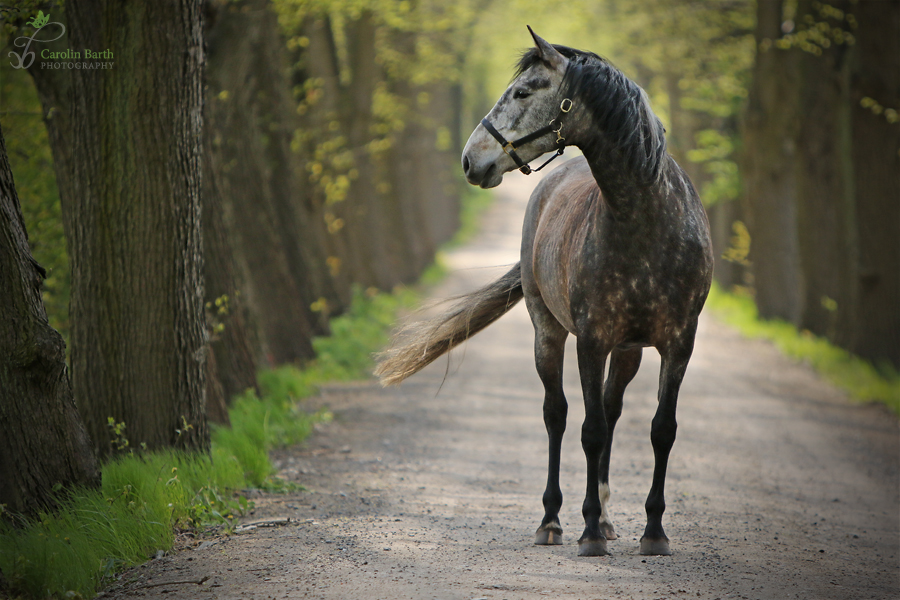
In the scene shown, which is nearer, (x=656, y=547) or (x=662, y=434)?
(x=656, y=547)

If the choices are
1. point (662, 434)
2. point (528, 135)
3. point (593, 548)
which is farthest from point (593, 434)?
point (528, 135)

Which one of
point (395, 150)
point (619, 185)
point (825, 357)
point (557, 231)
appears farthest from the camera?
point (395, 150)

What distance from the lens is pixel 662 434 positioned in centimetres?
497

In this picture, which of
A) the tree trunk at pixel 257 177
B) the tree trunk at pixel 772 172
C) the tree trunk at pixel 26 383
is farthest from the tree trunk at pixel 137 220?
the tree trunk at pixel 772 172

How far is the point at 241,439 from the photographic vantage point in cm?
699

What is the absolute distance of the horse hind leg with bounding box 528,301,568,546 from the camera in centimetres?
532

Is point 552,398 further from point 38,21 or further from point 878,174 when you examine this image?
point 878,174

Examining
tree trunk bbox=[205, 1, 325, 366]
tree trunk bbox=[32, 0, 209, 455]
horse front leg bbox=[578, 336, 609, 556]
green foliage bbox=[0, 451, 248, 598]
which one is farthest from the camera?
tree trunk bbox=[205, 1, 325, 366]

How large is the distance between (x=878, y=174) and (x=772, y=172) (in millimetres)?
5233

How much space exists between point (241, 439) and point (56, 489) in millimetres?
2419

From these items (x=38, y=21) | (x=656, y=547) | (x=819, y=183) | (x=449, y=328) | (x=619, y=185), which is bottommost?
(x=656, y=547)

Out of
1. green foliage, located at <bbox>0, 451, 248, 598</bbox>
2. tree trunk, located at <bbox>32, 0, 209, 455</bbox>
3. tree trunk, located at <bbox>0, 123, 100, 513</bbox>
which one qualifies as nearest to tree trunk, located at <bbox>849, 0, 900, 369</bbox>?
tree trunk, located at <bbox>32, 0, 209, 455</bbox>

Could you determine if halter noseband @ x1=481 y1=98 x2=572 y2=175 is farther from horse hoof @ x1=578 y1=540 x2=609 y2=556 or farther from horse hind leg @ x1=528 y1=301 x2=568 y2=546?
horse hoof @ x1=578 y1=540 x2=609 y2=556

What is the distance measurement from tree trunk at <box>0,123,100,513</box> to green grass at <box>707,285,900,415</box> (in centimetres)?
903
